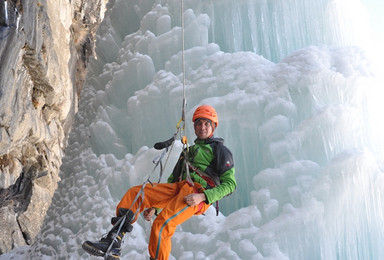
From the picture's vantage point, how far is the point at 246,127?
3.22 metres

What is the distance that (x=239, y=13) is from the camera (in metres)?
3.97

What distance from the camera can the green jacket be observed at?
7.92 ft

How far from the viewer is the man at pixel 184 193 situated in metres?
2.23

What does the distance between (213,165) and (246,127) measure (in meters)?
0.75

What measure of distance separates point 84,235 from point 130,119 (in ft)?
3.40

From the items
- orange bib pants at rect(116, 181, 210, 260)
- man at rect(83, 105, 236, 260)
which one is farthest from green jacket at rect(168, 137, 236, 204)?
orange bib pants at rect(116, 181, 210, 260)

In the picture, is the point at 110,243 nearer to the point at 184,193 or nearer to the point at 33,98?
the point at 184,193

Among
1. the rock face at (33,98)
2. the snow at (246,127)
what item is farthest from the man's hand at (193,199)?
the rock face at (33,98)

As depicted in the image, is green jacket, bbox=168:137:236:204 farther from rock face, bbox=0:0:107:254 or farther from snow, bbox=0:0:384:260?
rock face, bbox=0:0:107:254

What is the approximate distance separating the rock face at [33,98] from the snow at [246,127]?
8.25 feet

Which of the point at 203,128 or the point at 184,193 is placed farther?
the point at 203,128

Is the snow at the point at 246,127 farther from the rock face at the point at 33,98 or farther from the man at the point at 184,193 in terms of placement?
the rock face at the point at 33,98

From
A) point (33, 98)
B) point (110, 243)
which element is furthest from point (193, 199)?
point (33, 98)

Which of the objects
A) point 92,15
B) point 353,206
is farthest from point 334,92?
point 92,15
